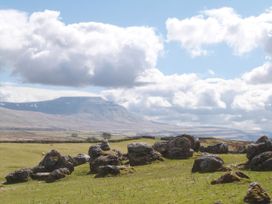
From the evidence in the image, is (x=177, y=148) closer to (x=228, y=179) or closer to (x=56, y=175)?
(x=56, y=175)

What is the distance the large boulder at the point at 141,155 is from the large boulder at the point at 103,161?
10.9ft

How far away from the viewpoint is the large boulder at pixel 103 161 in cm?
8519

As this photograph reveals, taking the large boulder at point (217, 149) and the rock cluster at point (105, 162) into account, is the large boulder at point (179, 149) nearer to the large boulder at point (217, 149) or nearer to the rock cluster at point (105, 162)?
the rock cluster at point (105, 162)

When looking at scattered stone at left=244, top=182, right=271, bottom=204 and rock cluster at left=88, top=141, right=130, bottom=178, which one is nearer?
scattered stone at left=244, top=182, right=271, bottom=204

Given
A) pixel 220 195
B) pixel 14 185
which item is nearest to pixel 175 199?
pixel 220 195

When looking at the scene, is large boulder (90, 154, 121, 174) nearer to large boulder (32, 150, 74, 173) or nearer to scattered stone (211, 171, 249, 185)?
large boulder (32, 150, 74, 173)

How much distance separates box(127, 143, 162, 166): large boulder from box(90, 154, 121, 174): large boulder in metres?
3.33

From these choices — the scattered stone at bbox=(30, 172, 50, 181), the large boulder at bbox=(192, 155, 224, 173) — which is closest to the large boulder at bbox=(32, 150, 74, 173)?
the scattered stone at bbox=(30, 172, 50, 181)

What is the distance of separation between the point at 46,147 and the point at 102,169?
5338 cm

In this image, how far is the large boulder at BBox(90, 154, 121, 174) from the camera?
3354 inches

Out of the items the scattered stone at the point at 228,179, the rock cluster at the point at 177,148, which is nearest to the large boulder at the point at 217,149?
the rock cluster at the point at 177,148

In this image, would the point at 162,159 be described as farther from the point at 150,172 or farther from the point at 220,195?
the point at 220,195

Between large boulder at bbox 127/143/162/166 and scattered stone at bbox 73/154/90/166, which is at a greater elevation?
large boulder at bbox 127/143/162/166

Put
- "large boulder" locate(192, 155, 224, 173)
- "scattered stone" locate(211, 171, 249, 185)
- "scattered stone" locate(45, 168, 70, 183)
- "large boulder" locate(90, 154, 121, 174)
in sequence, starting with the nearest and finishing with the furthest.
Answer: "scattered stone" locate(211, 171, 249, 185) < "large boulder" locate(192, 155, 224, 173) < "scattered stone" locate(45, 168, 70, 183) < "large boulder" locate(90, 154, 121, 174)
